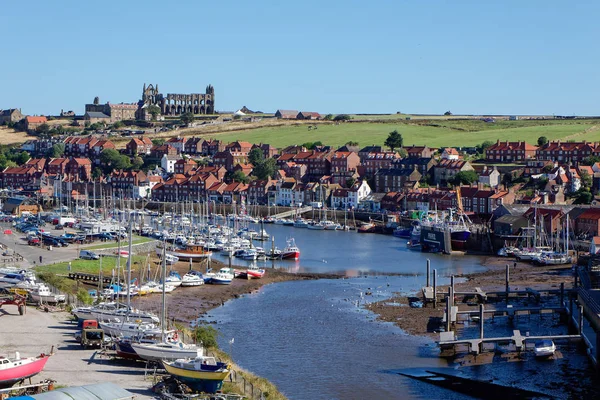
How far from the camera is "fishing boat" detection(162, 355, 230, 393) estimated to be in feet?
78.6

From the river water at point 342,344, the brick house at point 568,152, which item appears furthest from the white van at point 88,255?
the brick house at point 568,152

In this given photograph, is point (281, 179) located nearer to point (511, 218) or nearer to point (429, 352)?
point (511, 218)

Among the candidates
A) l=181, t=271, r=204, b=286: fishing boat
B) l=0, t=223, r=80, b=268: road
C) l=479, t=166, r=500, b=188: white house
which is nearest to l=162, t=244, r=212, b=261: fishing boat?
l=0, t=223, r=80, b=268: road

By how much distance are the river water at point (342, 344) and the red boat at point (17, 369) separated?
661cm

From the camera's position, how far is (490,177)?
8775cm

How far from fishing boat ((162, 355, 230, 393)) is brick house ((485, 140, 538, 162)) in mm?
76222

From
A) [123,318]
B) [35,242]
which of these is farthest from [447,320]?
[35,242]

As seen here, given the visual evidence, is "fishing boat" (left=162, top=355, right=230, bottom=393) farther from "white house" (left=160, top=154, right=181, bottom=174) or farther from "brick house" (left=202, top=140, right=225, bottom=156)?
"brick house" (left=202, top=140, right=225, bottom=156)

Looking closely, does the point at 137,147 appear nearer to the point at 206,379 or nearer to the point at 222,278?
the point at 222,278

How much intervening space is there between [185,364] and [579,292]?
18.8 metres

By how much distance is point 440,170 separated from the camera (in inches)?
3681

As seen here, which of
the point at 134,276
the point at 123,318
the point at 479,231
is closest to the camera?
the point at 123,318

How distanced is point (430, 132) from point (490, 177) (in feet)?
141

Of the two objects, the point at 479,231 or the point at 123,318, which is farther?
the point at 479,231
